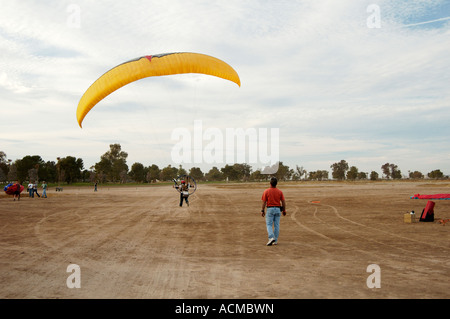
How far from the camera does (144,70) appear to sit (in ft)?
44.9

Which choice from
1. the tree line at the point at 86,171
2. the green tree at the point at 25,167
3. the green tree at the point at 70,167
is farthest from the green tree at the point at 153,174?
the green tree at the point at 25,167

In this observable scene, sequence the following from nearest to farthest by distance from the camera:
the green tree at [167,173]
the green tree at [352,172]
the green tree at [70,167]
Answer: the green tree at [70,167] → the green tree at [167,173] → the green tree at [352,172]

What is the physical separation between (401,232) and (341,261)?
5595 mm

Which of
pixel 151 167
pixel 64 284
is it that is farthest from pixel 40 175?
pixel 64 284

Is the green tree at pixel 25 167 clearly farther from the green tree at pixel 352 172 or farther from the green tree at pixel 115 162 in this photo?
the green tree at pixel 352 172

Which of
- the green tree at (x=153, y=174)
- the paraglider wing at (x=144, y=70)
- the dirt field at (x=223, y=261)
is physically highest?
the paraglider wing at (x=144, y=70)

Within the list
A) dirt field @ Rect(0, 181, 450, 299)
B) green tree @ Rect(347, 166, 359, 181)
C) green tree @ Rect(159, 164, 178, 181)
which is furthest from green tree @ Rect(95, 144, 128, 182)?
dirt field @ Rect(0, 181, 450, 299)

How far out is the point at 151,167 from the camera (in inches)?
7254

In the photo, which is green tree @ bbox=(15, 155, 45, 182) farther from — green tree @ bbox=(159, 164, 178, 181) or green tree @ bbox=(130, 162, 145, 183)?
green tree @ bbox=(159, 164, 178, 181)

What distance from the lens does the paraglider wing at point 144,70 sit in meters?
13.6

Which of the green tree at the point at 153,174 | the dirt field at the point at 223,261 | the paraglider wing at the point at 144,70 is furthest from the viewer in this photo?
the green tree at the point at 153,174

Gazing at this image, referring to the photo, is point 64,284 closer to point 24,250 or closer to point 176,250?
point 176,250

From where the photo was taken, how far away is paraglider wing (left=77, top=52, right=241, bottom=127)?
1355cm
